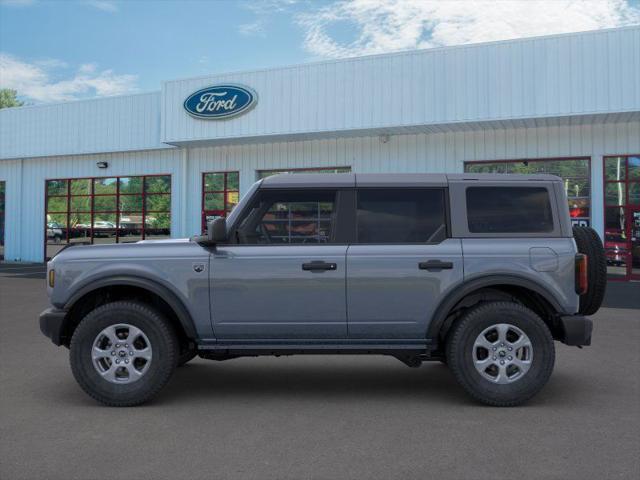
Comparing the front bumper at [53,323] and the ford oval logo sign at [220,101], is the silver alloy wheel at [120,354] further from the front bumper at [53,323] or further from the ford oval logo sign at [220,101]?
the ford oval logo sign at [220,101]

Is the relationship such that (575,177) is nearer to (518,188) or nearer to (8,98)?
(518,188)

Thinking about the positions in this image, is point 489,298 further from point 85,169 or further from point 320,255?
point 85,169

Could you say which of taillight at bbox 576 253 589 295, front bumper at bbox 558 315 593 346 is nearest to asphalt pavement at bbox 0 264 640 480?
front bumper at bbox 558 315 593 346

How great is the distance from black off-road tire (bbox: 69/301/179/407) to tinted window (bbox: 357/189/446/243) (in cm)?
181

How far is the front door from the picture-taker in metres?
5.11

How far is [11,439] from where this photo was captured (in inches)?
168

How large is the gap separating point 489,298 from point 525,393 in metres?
0.83

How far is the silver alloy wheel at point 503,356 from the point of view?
507 cm

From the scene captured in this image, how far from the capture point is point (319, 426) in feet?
15.0

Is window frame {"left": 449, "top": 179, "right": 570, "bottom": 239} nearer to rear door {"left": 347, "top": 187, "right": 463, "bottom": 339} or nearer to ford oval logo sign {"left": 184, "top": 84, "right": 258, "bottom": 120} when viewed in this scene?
rear door {"left": 347, "top": 187, "right": 463, "bottom": 339}

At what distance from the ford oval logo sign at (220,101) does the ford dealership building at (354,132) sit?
0.15 ft

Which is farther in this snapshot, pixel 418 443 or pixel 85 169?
pixel 85 169

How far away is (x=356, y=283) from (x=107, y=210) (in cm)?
2171

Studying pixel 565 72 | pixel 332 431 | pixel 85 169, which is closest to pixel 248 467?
pixel 332 431
